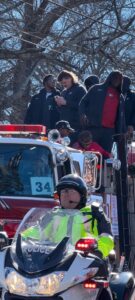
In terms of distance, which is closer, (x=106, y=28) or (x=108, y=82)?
(x=108, y=82)

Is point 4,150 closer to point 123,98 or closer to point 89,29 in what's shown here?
point 123,98

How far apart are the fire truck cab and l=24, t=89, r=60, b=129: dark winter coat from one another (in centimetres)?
307

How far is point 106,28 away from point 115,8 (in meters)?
0.89

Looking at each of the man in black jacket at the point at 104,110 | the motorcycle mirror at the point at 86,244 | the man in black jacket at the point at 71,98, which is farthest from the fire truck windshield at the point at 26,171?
the motorcycle mirror at the point at 86,244

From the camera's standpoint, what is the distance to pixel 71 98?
543 inches

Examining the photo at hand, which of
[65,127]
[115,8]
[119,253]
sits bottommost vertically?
[119,253]

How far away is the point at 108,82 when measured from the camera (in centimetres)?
1341

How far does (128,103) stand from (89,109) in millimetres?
1165

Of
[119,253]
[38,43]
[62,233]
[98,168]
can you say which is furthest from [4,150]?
[38,43]

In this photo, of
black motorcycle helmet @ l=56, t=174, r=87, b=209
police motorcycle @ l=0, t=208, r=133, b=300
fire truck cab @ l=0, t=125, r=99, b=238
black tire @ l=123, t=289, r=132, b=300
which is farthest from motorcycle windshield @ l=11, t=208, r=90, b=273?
fire truck cab @ l=0, t=125, r=99, b=238

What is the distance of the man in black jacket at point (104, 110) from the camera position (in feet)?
43.7

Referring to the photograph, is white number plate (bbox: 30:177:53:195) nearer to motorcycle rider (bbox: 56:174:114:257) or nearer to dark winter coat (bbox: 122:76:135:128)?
motorcycle rider (bbox: 56:174:114:257)

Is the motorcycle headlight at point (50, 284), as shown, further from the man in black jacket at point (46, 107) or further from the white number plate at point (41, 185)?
the man in black jacket at point (46, 107)

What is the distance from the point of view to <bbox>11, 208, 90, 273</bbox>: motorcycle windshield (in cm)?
598
